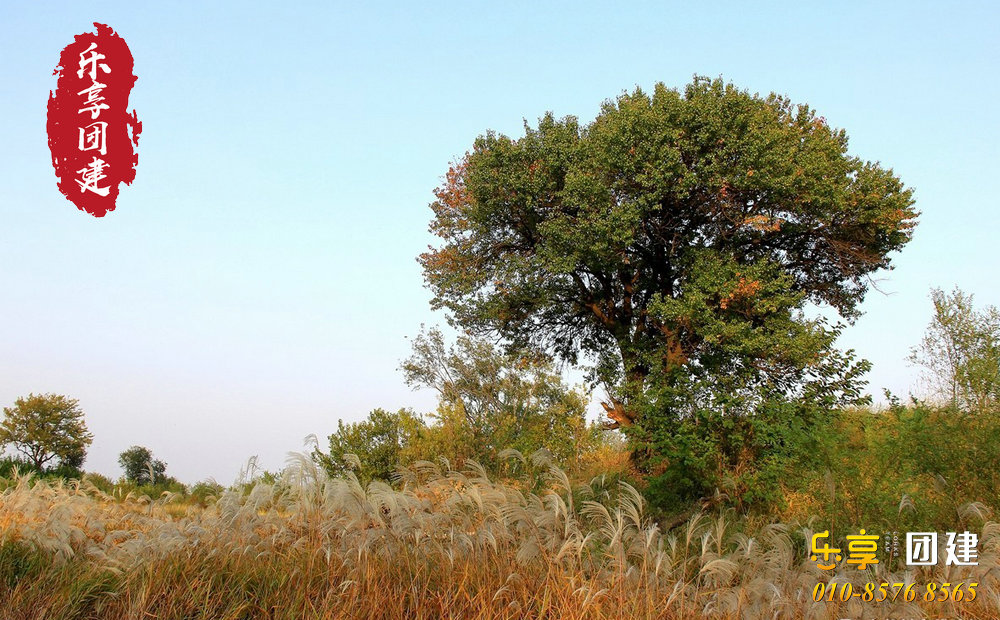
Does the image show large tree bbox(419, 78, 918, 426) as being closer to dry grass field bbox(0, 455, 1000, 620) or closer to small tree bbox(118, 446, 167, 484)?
dry grass field bbox(0, 455, 1000, 620)

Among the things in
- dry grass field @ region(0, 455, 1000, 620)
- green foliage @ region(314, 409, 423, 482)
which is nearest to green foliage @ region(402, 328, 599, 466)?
green foliage @ region(314, 409, 423, 482)

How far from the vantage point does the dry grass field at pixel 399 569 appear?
6230 millimetres

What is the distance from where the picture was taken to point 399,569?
667 centimetres

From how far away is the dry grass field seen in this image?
20.4 feet

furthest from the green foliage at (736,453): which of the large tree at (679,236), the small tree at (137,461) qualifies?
the small tree at (137,461)

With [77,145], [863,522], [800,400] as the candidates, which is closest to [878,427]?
[863,522]

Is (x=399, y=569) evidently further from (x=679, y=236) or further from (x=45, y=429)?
(x=45, y=429)

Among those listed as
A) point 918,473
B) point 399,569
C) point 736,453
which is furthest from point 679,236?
point 399,569

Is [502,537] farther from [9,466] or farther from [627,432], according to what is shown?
[9,466]

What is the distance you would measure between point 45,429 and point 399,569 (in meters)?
38.3

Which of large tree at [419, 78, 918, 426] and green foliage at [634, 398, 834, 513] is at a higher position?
large tree at [419, 78, 918, 426]

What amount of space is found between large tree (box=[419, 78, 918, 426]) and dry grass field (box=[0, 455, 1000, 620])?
38.1 feet

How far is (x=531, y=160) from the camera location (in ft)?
72.5

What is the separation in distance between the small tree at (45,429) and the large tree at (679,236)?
2495cm
